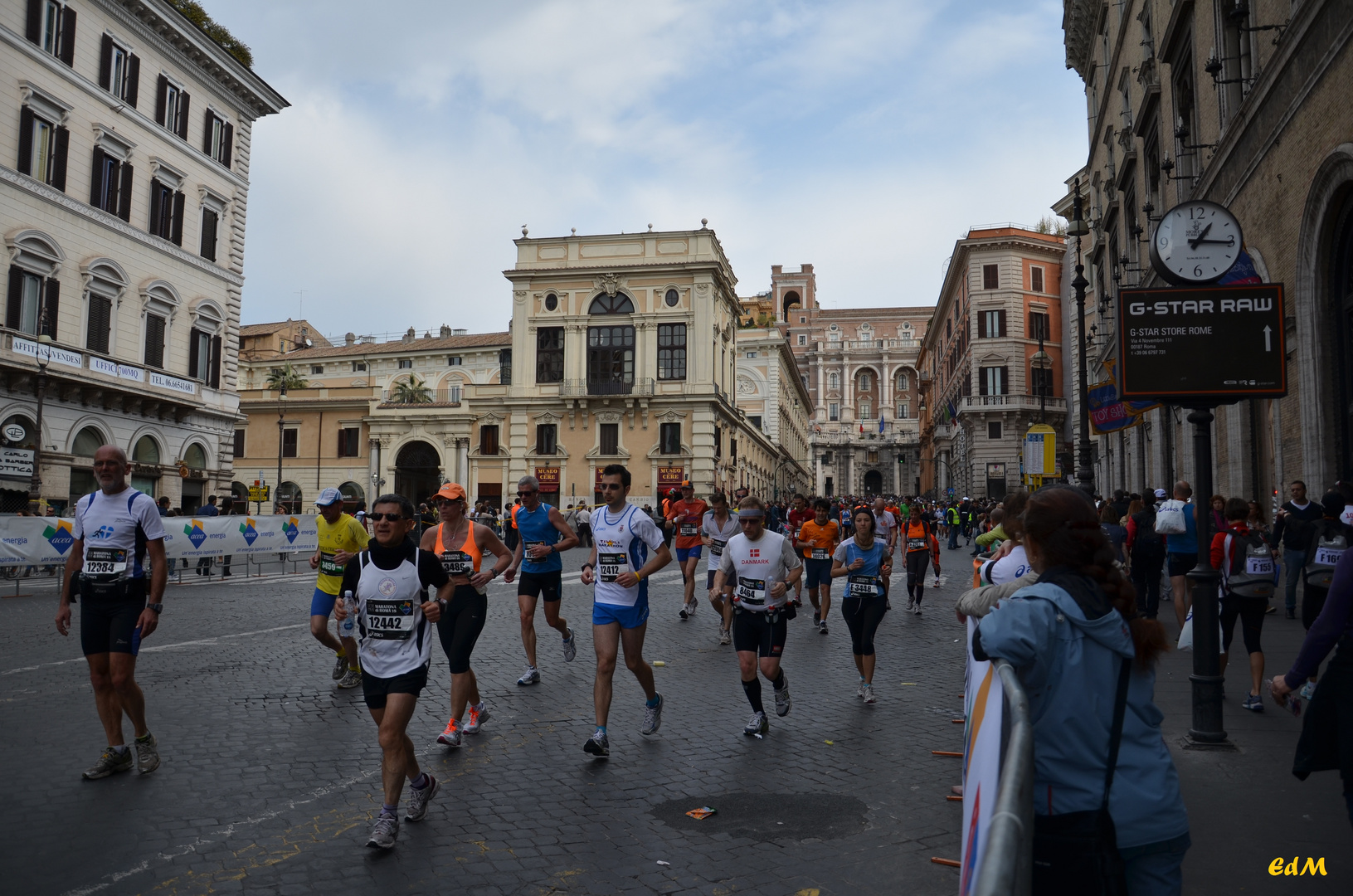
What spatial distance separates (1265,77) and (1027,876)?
14.9 metres

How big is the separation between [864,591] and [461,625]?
3697 millimetres

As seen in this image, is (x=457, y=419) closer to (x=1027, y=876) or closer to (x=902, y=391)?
(x=1027, y=876)

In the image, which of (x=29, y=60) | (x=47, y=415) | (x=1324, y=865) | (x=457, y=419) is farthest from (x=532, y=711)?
(x=457, y=419)

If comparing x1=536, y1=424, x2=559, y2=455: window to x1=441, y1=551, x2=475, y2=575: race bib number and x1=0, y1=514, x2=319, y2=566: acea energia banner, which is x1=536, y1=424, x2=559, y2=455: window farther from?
x1=441, y1=551, x2=475, y2=575: race bib number

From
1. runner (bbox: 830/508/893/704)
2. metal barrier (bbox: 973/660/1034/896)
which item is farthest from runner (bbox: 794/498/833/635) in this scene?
metal barrier (bbox: 973/660/1034/896)

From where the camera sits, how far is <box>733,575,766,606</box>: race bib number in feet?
24.3

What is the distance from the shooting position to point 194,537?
68.5 ft

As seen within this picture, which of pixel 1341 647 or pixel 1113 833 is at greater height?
pixel 1341 647

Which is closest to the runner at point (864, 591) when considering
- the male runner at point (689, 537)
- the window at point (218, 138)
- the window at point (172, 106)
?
the male runner at point (689, 537)

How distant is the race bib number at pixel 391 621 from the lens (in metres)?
5.11

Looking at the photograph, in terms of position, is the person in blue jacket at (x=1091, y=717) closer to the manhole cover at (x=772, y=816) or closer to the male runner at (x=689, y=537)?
the manhole cover at (x=772, y=816)

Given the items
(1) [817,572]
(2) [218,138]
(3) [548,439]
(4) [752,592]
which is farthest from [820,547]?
(3) [548,439]

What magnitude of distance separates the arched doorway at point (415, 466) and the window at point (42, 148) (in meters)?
29.0

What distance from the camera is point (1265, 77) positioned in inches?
534
